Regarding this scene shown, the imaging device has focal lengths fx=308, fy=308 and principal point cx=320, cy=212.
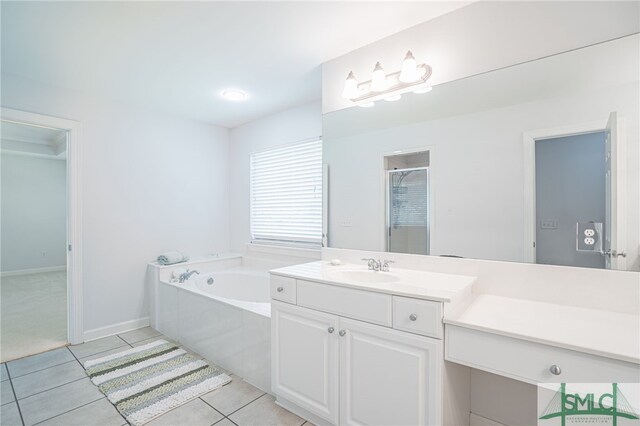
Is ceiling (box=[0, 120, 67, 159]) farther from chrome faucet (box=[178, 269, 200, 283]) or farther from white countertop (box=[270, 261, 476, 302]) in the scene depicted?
white countertop (box=[270, 261, 476, 302])

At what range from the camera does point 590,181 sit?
1397mm

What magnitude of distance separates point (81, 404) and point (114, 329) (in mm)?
1233

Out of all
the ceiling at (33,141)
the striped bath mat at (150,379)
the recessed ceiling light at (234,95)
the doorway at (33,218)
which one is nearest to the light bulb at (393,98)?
the recessed ceiling light at (234,95)

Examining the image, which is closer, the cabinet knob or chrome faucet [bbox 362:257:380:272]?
the cabinet knob

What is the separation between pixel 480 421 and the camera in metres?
1.64

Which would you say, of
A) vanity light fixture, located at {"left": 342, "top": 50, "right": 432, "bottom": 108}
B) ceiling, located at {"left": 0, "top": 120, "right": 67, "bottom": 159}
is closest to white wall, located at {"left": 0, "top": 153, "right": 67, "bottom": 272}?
ceiling, located at {"left": 0, "top": 120, "right": 67, "bottom": 159}

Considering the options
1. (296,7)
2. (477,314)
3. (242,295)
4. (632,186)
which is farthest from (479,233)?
(242,295)

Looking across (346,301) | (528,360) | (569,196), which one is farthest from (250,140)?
(528,360)

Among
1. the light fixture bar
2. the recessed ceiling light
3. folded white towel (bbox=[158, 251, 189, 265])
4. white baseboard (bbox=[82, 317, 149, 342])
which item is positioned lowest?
white baseboard (bbox=[82, 317, 149, 342])

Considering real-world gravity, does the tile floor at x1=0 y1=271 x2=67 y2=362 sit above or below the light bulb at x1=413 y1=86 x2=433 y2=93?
below

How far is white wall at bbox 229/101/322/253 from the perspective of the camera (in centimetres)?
315

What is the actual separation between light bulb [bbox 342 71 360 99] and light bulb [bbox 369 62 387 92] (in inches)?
5.7

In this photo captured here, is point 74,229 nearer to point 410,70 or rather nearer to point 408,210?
point 408,210

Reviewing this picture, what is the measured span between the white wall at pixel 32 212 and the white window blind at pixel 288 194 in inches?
161
